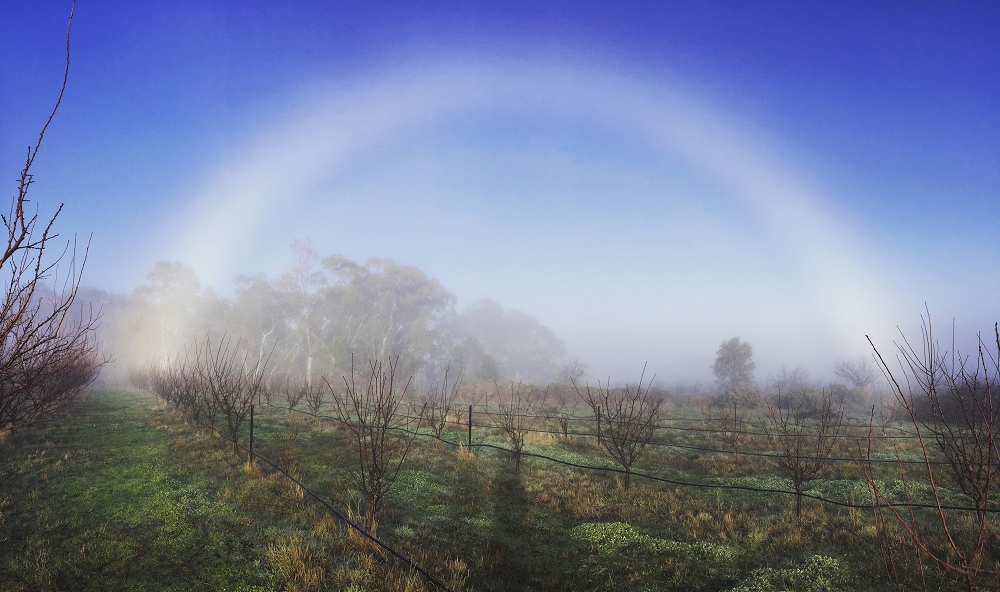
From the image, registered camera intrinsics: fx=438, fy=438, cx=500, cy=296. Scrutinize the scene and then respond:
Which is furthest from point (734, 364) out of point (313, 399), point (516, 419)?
point (313, 399)

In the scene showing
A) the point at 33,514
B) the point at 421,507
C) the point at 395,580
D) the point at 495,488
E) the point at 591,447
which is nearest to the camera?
the point at 395,580

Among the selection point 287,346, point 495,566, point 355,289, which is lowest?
point 495,566

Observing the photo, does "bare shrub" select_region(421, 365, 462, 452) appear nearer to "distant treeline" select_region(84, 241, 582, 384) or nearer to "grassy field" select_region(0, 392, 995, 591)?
"grassy field" select_region(0, 392, 995, 591)

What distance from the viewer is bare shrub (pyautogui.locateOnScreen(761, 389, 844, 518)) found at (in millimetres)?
10500

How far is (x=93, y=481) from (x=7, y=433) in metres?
6.99

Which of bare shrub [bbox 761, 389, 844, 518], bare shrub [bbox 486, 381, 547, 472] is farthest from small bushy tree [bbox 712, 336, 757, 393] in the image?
bare shrub [bbox 486, 381, 547, 472]

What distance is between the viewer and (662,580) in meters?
7.36

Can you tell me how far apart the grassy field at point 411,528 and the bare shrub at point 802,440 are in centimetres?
74

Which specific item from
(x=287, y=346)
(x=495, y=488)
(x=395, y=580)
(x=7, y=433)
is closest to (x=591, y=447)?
(x=495, y=488)

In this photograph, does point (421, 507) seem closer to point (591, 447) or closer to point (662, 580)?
point (662, 580)

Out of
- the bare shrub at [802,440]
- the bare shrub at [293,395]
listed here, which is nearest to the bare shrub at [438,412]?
the bare shrub at [293,395]

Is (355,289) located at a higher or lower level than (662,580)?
higher

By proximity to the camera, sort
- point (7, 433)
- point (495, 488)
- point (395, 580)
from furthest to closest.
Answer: point (7, 433) < point (495, 488) < point (395, 580)

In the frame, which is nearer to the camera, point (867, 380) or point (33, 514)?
point (33, 514)
